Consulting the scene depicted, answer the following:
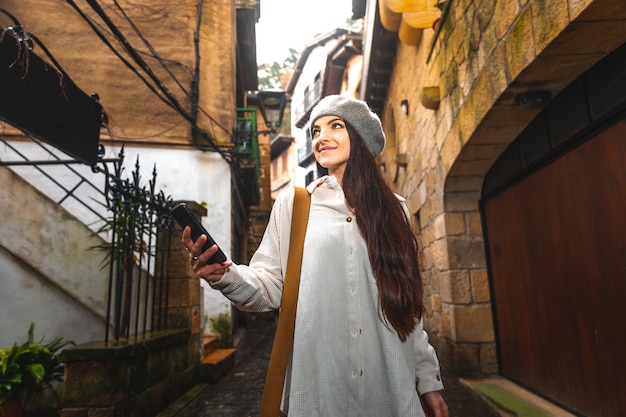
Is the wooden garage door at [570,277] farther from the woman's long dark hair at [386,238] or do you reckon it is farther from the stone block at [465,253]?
the woman's long dark hair at [386,238]

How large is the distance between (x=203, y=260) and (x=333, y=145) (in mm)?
696

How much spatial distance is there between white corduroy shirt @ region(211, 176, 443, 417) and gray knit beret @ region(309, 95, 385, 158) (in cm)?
39

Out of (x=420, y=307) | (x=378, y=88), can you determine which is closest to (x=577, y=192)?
(x=420, y=307)

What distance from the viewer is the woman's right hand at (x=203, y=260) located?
113 cm

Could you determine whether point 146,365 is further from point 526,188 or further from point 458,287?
point 526,188

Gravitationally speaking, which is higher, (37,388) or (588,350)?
(588,350)

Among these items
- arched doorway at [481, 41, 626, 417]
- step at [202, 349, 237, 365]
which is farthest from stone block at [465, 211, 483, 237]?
step at [202, 349, 237, 365]

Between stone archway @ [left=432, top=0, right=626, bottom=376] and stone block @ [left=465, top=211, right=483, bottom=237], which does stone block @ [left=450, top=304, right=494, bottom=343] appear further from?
stone block @ [left=465, top=211, right=483, bottom=237]

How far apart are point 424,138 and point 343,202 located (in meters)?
4.08

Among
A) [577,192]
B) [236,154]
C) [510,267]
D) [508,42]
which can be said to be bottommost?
[510,267]

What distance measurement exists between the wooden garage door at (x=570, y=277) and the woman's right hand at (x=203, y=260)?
2371mm

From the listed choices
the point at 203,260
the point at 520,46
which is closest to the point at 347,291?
the point at 203,260

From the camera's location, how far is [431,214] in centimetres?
488

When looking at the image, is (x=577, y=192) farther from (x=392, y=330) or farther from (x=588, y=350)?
(x=392, y=330)
